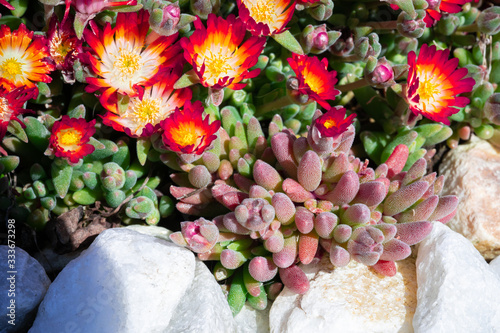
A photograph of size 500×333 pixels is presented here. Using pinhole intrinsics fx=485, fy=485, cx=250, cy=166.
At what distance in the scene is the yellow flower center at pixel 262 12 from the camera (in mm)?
2020

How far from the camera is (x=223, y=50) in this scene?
6.40ft

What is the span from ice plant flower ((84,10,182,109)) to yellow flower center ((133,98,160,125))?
0.27ft

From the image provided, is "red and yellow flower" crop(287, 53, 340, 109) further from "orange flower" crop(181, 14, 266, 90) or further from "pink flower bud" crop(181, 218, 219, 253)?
"pink flower bud" crop(181, 218, 219, 253)

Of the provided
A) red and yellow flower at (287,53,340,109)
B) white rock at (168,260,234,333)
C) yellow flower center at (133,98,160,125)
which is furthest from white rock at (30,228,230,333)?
red and yellow flower at (287,53,340,109)

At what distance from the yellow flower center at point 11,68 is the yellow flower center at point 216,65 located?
0.72m

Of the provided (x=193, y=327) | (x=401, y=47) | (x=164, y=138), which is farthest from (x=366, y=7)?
(x=193, y=327)

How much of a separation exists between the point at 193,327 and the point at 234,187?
596 millimetres

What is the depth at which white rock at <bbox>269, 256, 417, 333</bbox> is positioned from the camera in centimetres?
170

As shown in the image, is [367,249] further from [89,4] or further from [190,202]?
[89,4]

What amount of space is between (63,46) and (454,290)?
172 cm

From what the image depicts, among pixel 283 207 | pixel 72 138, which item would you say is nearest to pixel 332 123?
pixel 283 207

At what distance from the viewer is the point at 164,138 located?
5.77ft

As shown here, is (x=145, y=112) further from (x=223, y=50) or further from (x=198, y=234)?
(x=198, y=234)

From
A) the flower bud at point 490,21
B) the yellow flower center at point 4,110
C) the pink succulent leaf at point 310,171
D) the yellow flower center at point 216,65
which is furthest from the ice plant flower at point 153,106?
the flower bud at point 490,21
